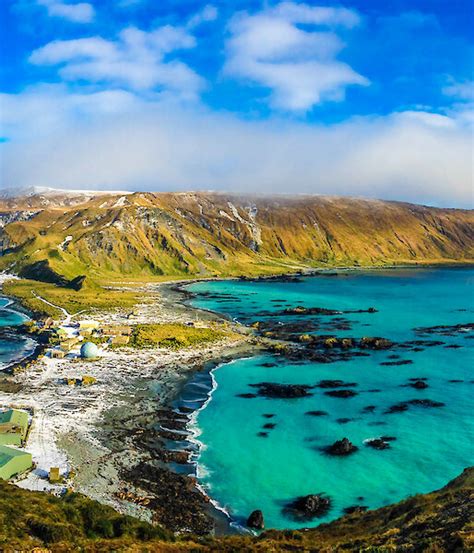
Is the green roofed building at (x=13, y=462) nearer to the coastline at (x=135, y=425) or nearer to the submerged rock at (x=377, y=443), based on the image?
the coastline at (x=135, y=425)

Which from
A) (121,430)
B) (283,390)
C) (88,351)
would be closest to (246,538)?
(121,430)

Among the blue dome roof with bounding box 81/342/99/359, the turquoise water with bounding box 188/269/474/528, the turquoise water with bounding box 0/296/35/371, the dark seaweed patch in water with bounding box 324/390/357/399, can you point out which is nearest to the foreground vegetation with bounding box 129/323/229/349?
the blue dome roof with bounding box 81/342/99/359

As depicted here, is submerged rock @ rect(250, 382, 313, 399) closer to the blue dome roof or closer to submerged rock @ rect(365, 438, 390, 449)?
submerged rock @ rect(365, 438, 390, 449)

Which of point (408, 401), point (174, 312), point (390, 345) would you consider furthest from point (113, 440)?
point (174, 312)

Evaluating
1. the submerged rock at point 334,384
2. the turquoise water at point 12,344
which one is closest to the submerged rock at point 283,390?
the submerged rock at point 334,384

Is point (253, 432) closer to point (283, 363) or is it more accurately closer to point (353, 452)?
point (353, 452)
